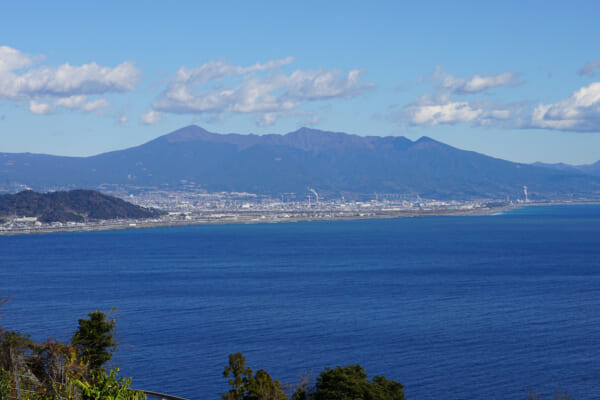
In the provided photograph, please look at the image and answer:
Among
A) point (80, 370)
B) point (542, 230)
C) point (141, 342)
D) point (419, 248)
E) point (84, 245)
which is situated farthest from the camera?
point (542, 230)

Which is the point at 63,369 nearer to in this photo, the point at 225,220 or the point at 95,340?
the point at 95,340

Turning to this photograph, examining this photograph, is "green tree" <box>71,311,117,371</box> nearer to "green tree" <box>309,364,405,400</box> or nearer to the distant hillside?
"green tree" <box>309,364,405,400</box>

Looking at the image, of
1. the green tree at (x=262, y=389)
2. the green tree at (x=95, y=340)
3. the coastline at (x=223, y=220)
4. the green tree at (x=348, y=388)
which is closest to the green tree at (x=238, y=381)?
the green tree at (x=262, y=389)

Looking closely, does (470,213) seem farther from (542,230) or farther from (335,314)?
(335,314)

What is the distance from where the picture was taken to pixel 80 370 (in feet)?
38.6

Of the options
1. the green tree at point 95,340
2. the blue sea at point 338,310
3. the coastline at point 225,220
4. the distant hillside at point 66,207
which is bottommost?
the blue sea at point 338,310

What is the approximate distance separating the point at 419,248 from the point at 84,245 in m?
35.7

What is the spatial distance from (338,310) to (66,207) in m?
92.8

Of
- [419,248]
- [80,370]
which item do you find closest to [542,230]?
[419,248]

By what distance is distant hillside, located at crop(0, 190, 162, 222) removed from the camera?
11262cm

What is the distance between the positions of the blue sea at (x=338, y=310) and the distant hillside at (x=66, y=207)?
142 feet

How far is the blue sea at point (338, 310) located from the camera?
77.5ft

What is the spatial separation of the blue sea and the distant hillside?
43147 mm

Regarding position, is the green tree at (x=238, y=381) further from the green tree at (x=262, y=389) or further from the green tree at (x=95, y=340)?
the green tree at (x=95, y=340)
